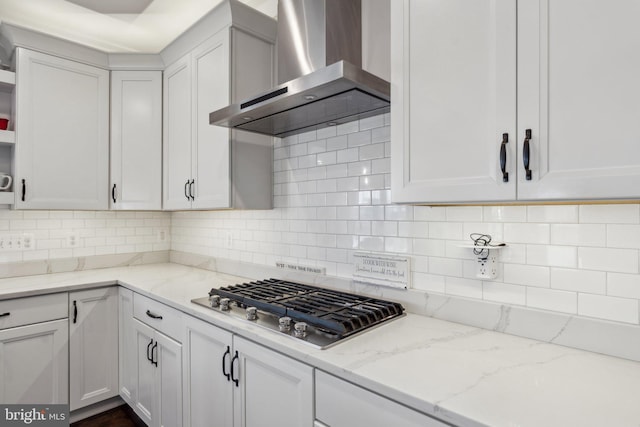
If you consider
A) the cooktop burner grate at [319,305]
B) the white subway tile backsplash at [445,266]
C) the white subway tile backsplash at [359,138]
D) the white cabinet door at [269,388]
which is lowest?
the white cabinet door at [269,388]

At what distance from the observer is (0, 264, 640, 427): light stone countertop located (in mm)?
850

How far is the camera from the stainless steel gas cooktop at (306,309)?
4.41ft

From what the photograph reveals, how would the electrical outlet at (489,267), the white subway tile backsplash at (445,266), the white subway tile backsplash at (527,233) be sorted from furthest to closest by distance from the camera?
the white subway tile backsplash at (445,266), the electrical outlet at (489,267), the white subway tile backsplash at (527,233)

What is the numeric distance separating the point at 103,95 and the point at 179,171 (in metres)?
0.87

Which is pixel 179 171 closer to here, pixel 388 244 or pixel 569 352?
pixel 388 244

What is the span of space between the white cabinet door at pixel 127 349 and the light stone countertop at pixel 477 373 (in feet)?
3.53

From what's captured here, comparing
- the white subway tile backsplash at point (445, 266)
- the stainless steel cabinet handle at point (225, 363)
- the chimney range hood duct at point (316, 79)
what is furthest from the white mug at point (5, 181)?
the white subway tile backsplash at point (445, 266)

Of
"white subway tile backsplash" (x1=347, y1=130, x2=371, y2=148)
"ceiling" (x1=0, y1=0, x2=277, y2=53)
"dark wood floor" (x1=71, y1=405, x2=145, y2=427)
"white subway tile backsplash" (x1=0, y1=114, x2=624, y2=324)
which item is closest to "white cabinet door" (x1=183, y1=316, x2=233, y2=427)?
"white subway tile backsplash" (x1=0, y1=114, x2=624, y2=324)

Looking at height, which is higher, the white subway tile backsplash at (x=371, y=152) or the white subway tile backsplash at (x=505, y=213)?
the white subway tile backsplash at (x=371, y=152)

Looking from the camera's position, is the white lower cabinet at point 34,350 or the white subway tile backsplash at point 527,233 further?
the white lower cabinet at point 34,350

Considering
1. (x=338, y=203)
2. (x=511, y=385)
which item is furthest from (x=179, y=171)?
(x=511, y=385)

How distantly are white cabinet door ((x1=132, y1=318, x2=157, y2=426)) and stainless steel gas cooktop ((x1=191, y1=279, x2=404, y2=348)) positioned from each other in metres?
0.58

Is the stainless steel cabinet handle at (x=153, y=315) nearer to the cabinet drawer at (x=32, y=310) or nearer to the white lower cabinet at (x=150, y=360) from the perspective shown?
Result: the white lower cabinet at (x=150, y=360)

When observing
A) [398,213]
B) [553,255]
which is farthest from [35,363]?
[553,255]
